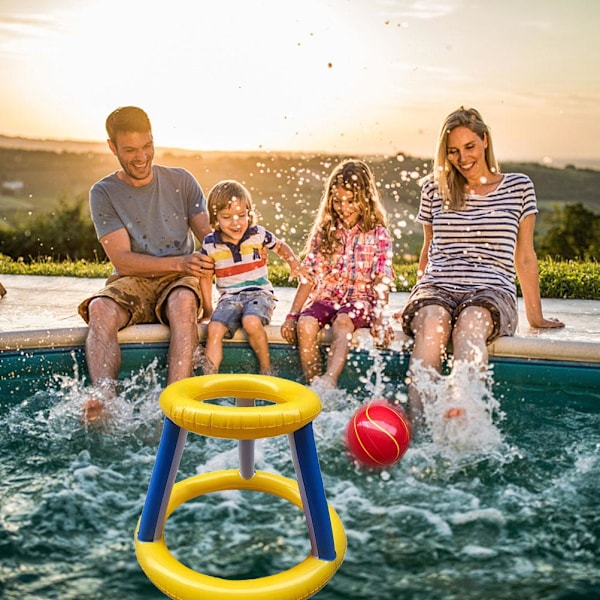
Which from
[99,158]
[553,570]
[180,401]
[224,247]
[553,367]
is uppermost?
[99,158]

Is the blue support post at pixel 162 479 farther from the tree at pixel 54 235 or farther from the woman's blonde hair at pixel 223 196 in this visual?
the tree at pixel 54 235

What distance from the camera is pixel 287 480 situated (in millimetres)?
2748

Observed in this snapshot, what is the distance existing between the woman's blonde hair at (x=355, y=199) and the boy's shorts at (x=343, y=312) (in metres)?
0.31

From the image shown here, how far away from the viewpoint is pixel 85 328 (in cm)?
396

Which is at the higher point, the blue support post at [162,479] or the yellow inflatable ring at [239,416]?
the yellow inflatable ring at [239,416]

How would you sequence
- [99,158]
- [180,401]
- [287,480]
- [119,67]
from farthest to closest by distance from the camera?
[99,158], [119,67], [287,480], [180,401]

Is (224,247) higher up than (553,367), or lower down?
higher up

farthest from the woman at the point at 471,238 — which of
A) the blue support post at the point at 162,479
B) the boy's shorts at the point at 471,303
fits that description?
the blue support post at the point at 162,479

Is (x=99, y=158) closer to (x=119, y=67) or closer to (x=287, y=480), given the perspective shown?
(x=119, y=67)

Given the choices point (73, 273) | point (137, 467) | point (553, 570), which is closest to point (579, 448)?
point (553, 570)

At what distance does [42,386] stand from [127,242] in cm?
83

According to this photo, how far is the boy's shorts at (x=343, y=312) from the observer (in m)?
3.90

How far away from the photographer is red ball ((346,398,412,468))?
2.81m

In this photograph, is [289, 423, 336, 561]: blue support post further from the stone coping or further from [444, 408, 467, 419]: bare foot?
the stone coping
